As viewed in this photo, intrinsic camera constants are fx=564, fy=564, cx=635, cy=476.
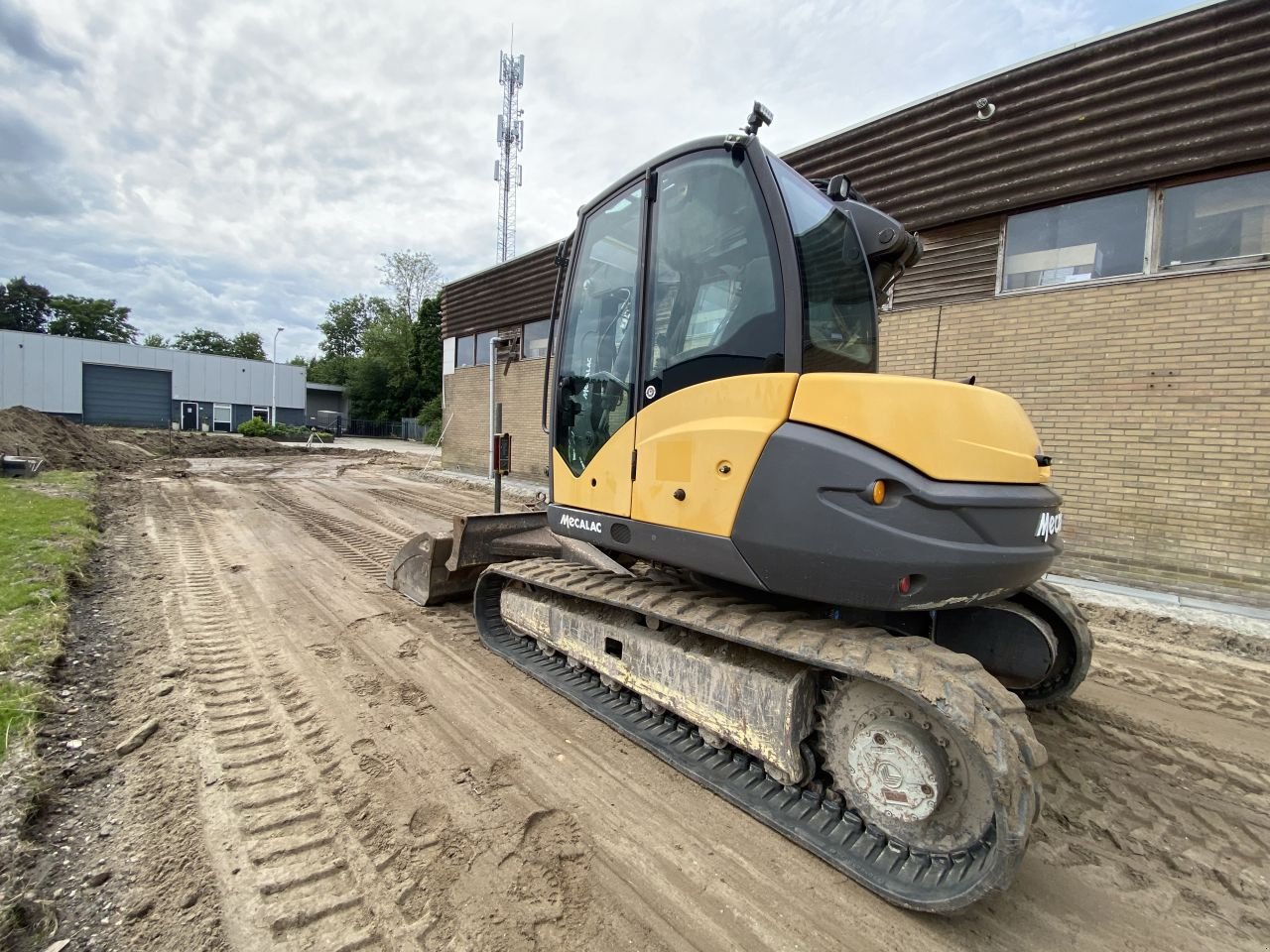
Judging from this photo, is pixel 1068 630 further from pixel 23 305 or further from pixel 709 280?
pixel 23 305

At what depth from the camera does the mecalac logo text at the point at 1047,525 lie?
2.16 m

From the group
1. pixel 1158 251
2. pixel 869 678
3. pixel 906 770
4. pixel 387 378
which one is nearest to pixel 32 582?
pixel 869 678

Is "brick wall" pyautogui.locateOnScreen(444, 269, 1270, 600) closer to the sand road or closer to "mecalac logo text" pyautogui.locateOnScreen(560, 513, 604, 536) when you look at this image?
the sand road

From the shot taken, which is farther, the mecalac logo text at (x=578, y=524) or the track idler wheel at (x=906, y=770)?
the mecalac logo text at (x=578, y=524)

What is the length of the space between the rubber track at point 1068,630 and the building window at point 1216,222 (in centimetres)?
509

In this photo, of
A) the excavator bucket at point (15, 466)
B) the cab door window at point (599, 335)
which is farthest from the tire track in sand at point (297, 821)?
the excavator bucket at point (15, 466)

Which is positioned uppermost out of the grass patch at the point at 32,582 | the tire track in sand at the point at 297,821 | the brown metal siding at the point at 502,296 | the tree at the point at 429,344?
the tree at the point at 429,344

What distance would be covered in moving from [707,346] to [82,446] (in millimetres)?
21068

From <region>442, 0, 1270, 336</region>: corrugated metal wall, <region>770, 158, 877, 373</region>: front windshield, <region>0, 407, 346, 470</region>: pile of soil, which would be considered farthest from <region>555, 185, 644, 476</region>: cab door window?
<region>0, 407, 346, 470</region>: pile of soil

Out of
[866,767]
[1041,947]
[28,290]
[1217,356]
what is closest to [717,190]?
[866,767]

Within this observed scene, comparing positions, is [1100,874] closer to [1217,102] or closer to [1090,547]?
[1090,547]

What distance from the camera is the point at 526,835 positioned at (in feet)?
7.24

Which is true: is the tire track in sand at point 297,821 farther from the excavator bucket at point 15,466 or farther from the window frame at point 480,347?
the window frame at point 480,347

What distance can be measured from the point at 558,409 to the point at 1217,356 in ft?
21.6
